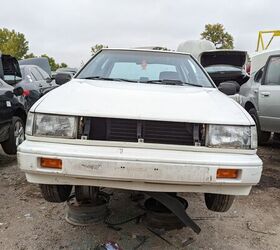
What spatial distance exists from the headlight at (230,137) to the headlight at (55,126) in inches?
38.8

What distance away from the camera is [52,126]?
287 centimetres

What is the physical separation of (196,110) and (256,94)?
4.35 meters

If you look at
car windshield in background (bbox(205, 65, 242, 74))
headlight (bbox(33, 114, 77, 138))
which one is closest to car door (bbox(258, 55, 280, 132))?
car windshield in background (bbox(205, 65, 242, 74))

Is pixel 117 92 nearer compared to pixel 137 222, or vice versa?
pixel 117 92

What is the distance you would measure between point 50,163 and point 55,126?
28 cm

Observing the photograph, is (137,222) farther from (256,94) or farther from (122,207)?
(256,94)

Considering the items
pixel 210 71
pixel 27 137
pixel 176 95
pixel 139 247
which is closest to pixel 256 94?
pixel 210 71

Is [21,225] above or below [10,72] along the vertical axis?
below

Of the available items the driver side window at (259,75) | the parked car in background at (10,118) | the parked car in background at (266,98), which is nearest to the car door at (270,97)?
the parked car in background at (266,98)

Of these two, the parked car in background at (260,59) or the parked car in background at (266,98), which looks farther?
the parked car in background at (260,59)

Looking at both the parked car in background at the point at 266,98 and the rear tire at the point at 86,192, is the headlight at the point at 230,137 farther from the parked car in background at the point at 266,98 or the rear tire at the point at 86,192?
the parked car in background at the point at 266,98

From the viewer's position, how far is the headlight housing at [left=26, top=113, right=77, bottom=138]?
2.84 metres

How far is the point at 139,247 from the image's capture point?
3211 mm

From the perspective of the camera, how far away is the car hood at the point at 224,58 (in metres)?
11.1
